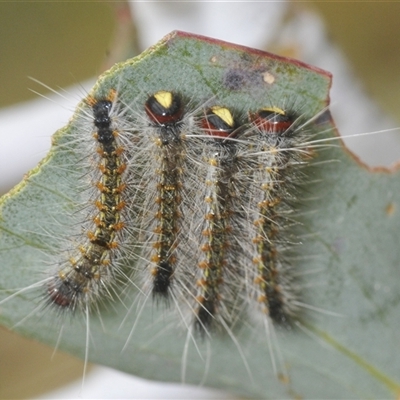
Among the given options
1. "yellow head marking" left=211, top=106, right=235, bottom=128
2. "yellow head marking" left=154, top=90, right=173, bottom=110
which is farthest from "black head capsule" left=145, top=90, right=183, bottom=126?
"yellow head marking" left=211, top=106, right=235, bottom=128

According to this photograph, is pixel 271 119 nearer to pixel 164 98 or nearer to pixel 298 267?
pixel 164 98

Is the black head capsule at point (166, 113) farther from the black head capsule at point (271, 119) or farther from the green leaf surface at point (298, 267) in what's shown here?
the black head capsule at point (271, 119)

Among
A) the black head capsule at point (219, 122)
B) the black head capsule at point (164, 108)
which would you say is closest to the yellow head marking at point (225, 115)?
the black head capsule at point (219, 122)

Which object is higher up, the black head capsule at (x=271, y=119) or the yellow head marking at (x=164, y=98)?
the black head capsule at (x=271, y=119)

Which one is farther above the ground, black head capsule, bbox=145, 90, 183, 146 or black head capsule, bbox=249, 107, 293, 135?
black head capsule, bbox=249, 107, 293, 135

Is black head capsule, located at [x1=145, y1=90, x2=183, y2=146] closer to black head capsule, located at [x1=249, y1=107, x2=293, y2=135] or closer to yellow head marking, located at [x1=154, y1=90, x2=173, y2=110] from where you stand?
yellow head marking, located at [x1=154, y1=90, x2=173, y2=110]
